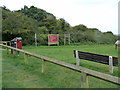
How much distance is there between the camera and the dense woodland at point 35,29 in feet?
58.0

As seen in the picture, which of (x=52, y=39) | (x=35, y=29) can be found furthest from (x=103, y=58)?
(x=35, y=29)

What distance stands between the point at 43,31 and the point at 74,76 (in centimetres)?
1964

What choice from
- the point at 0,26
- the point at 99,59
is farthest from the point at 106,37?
the point at 99,59

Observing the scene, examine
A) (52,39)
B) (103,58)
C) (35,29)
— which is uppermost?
(35,29)

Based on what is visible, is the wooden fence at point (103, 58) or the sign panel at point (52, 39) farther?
the sign panel at point (52, 39)

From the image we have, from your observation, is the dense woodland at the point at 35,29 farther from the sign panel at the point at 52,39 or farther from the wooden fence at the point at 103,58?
the wooden fence at the point at 103,58

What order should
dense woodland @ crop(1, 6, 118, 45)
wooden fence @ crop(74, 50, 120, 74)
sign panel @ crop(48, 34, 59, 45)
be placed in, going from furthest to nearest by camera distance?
sign panel @ crop(48, 34, 59, 45) → dense woodland @ crop(1, 6, 118, 45) → wooden fence @ crop(74, 50, 120, 74)

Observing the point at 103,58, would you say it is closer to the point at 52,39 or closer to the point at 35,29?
the point at 52,39

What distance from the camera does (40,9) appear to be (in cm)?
3469

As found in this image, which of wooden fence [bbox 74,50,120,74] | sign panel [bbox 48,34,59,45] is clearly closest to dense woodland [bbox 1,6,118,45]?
sign panel [bbox 48,34,59,45]

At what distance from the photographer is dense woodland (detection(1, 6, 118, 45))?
17.7 meters

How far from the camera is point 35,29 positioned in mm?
20922

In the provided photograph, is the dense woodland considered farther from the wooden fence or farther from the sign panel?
the wooden fence

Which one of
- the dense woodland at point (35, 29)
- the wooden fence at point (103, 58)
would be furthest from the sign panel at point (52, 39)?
the wooden fence at point (103, 58)
